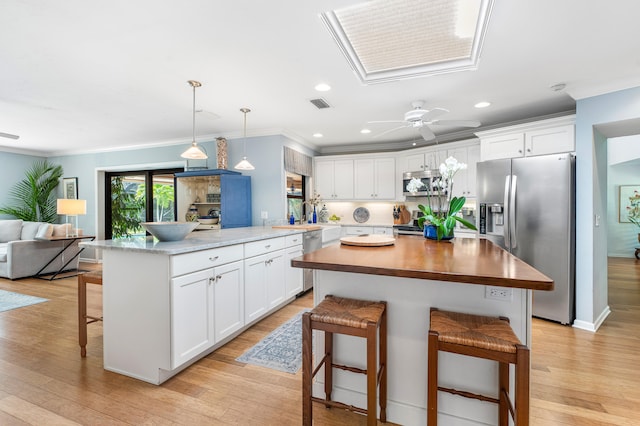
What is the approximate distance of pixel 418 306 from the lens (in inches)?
66.0

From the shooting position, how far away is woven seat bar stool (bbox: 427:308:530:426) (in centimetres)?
115

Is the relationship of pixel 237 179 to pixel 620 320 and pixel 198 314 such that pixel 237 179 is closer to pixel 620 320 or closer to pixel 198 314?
pixel 198 314

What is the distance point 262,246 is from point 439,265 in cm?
205

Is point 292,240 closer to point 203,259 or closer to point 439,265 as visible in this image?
point 203,259

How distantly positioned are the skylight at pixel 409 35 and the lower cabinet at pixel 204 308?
6.79ft

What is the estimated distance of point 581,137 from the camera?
316 cm

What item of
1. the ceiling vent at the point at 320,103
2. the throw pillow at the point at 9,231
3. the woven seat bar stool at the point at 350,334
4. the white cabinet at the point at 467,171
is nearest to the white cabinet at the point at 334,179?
the white cabinet at the point at 467,171

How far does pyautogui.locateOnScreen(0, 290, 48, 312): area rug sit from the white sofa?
948 millimetres

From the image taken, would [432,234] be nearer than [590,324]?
Yes

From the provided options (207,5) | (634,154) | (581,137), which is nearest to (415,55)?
(207,5)

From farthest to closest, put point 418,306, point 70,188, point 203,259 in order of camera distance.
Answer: point 70,188, point 203,259, point 418,306

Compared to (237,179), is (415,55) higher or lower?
higher

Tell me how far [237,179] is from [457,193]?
11.8ft

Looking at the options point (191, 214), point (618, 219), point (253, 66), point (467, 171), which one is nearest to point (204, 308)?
point (253, 66)
